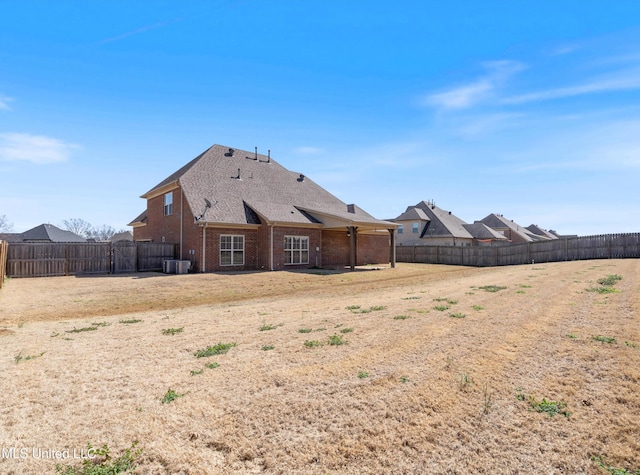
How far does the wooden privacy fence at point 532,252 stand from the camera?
29.0 meters

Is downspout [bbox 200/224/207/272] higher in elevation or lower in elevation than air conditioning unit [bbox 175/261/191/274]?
higher

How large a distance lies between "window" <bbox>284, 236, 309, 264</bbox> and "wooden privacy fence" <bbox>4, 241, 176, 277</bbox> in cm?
696

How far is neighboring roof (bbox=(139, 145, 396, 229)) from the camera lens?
22.5 meters

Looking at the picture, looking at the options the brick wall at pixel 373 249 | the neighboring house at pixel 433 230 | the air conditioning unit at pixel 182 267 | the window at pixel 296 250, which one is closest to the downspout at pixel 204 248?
the air conditioning unit at pixel 182 267

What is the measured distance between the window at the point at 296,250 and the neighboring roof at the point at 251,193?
1131 millimetres

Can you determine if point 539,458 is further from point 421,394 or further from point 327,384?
point 327,384

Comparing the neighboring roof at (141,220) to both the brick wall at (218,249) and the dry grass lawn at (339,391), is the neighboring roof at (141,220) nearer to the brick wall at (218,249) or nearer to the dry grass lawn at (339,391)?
the brick wall at (218,249)

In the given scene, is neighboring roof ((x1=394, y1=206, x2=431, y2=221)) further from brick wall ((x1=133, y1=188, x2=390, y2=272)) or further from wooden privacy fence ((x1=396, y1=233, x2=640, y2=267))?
brick wall ((x1=133, y1=188, x2=390, y2=272))

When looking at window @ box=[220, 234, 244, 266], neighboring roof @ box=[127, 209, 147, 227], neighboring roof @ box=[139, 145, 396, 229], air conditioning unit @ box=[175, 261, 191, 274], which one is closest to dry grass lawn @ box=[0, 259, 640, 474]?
air conditioning unit @ box=[175, 261, 191, 274]

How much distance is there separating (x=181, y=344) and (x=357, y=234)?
70.4 feet

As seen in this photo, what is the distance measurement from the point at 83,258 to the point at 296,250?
1166 cm

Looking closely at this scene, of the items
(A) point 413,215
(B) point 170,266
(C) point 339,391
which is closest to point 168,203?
(B) point 170,266

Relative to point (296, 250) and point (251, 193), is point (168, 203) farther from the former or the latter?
point (296, 250)

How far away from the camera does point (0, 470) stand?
119 inches
